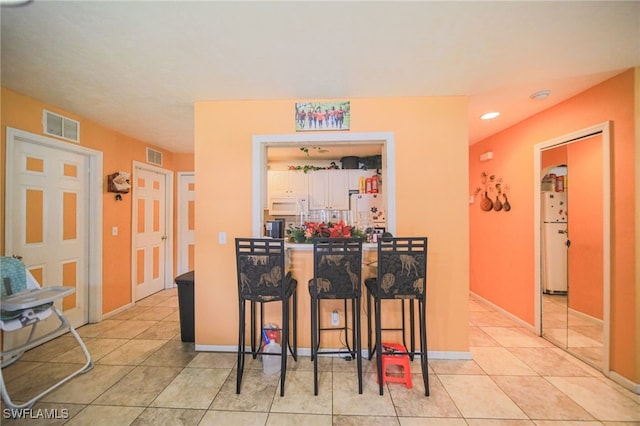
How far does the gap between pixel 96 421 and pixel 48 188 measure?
2.44m

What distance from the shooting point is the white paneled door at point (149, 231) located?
12.3ft

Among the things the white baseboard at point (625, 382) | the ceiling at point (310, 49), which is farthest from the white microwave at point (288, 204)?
the white baseboard at point (625, 382)

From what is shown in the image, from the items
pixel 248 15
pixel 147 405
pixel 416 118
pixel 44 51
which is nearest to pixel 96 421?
pixel 147 405

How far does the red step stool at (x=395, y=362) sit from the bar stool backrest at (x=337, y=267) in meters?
0.63

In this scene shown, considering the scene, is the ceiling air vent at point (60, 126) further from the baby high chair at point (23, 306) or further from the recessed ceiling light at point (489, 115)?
the recessed ceiling light at point (489, 115)

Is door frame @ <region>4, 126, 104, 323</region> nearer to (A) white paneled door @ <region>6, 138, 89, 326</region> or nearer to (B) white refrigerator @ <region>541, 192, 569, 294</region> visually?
(A) white paneled door @ <region>6, 138, 89, 326</region>

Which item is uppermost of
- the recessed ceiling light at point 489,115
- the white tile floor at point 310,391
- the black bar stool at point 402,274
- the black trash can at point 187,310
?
the recessed ceiling light at point 489,115

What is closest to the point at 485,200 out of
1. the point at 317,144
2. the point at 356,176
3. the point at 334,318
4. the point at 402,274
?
the point at 356,176

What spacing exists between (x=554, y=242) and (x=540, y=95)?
153 cm

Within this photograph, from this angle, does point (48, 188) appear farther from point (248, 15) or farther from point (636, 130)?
point (636, 130)

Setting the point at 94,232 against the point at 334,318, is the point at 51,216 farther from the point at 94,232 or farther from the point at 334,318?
the point at 334,318

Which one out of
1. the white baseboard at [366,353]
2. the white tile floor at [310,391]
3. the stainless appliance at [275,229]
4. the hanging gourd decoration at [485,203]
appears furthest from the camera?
the hanging gourd decoration at [485,203]

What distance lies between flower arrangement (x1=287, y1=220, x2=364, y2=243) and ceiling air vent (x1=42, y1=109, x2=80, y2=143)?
2.75 meters

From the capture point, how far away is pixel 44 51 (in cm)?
170
